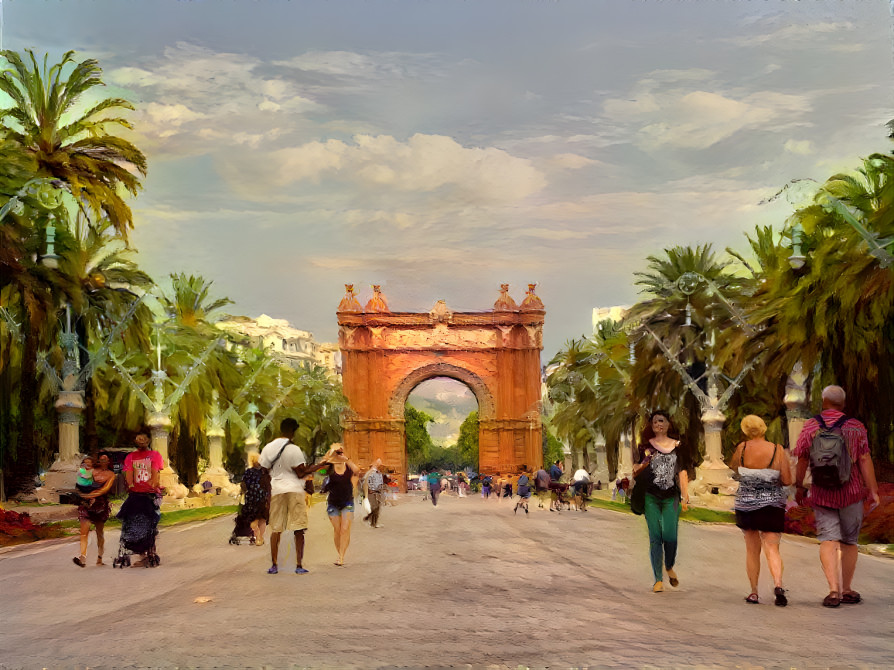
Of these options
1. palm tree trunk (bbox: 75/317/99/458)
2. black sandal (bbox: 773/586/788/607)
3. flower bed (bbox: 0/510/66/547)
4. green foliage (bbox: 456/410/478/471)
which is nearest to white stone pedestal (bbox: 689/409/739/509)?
palm tree trunk (bbox: 75/317/99/458)

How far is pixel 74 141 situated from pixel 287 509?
59.7ft

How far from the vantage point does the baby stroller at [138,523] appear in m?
16.5

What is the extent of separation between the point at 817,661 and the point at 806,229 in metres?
22.6

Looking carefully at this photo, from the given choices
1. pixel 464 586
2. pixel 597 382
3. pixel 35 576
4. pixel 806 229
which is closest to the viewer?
pixel 464 586

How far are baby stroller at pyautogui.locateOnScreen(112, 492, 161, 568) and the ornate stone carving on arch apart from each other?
232 ft

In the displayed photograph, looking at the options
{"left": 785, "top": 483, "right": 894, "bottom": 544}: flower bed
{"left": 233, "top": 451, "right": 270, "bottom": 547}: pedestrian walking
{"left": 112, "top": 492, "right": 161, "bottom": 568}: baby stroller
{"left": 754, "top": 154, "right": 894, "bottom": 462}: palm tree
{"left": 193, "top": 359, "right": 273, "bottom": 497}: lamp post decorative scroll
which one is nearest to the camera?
{"left": 112, "top": 492, "right": 161, "bottom": 568}: baby stroller

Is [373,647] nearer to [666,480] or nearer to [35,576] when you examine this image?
[666,480]

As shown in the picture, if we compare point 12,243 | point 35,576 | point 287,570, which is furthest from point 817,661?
point 12,243

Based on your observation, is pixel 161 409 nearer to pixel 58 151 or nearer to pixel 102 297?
pixel 102 297

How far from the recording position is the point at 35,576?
1552cm

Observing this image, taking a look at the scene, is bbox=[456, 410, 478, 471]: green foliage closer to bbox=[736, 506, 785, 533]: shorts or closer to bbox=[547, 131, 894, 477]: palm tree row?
bbox=[547, 131, 894, 477]: palm tree row

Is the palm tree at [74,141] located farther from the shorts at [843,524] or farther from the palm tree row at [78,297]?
the shorts at [843,524]

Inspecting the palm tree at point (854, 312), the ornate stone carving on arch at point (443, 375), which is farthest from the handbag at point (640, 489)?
the ornate stone carving on arch at point (443, 375)

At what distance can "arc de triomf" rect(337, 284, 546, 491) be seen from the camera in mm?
72000
